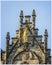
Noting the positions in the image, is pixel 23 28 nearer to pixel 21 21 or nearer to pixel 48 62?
pixel 21 21

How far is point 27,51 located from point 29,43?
33.1 inches

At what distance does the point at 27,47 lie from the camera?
54438 millimetres

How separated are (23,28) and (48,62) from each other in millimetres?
4312

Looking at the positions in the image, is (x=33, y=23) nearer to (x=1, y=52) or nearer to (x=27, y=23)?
(x=27, y=23)

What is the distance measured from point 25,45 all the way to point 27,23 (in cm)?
222

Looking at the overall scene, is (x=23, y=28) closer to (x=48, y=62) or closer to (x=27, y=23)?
(x=27, y=23)

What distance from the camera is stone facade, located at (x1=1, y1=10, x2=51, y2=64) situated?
53.9m

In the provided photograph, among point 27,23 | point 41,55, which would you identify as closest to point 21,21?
point 27,23

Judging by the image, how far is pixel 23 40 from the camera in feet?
180

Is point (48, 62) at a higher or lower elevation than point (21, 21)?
lower

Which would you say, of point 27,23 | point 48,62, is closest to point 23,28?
point 27,23

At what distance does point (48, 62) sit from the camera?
5338cm

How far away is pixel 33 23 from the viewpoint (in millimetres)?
54906

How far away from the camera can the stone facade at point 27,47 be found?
177 feet
